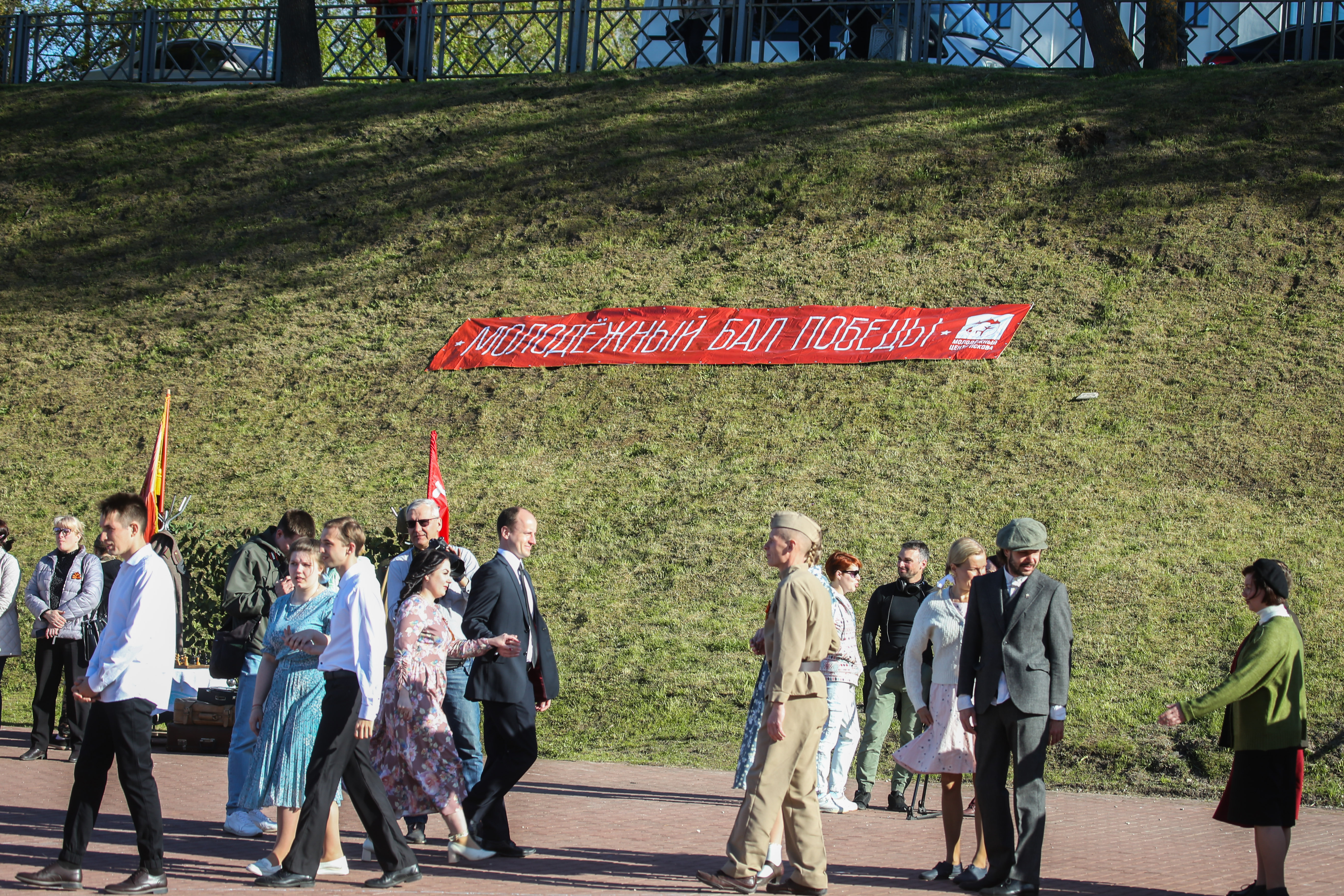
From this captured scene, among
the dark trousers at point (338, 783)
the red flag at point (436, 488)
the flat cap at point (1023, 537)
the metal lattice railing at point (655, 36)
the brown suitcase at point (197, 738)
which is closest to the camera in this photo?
the dark trousers at point (338, 783)

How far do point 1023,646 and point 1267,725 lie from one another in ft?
3.62

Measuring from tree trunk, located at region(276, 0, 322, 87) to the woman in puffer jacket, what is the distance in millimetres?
15821

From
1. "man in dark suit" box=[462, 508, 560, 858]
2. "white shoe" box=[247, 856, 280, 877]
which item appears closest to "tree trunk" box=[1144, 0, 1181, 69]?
"man in dark suit" box=[462, 508, 560, 858]

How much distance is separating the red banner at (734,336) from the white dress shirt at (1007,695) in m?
9.56

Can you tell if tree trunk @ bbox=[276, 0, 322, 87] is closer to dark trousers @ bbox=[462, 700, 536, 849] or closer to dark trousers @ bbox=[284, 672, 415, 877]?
dark trousers @ bbox=[462, 700, 536, 849]

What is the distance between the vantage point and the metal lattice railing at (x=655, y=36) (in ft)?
68.3

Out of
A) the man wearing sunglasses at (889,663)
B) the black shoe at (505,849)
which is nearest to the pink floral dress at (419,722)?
the black shoe at (505,849)

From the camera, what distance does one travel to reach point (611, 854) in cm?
620

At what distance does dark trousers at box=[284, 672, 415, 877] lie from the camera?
205 inches

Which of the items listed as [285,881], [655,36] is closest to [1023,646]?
[285,881]

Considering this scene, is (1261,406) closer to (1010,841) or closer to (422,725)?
(1010,841)

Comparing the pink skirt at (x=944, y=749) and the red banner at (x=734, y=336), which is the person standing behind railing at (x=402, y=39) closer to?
the red banner at (x=734, y=336)

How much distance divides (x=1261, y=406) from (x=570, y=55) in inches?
548

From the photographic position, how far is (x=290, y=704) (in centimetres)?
560
